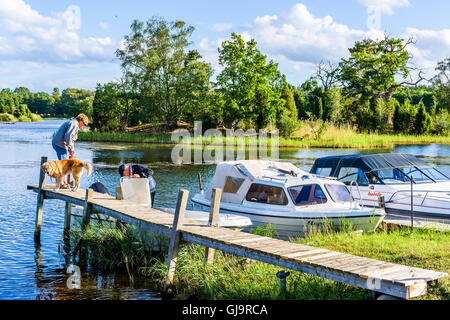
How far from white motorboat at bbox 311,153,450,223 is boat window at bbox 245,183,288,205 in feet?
8.67

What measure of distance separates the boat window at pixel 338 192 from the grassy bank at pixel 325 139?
31551mm

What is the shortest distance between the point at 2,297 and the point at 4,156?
29051mm

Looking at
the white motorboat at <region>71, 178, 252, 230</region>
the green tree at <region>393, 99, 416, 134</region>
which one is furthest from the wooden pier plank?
the green tree at <region>393, 99, 416, 134</region>

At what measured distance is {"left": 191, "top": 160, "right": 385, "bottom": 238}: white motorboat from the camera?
41.1ft

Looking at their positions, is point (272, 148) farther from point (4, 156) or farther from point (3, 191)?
point (3, 191)

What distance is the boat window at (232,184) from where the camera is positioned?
14.0m

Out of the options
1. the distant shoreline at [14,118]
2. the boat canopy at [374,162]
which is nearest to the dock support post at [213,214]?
the boat canopy at [374,162]

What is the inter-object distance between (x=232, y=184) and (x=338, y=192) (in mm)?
2916

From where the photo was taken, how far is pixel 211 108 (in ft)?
181

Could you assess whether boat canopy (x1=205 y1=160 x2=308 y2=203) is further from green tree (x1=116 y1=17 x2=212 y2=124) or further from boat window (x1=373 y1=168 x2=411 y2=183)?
green tree (x1=116 y1=17 x2=212 y2=124)

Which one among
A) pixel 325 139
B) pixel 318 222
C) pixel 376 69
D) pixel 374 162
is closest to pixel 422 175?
pixel 374 162

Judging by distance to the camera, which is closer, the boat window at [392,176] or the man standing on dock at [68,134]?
the man standing on dock at [68,134]

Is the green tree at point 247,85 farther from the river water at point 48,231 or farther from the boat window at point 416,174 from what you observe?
the boat window at point 416,174

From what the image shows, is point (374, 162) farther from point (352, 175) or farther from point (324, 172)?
point (324, 172)
